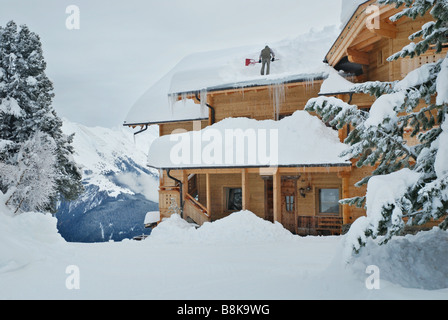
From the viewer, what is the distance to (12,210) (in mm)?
15406

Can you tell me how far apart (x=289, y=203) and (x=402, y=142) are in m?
9.88

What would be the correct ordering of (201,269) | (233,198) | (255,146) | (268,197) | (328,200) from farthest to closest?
(233,198) → (268,197) → (328,200) → (255,146) → (201,269)

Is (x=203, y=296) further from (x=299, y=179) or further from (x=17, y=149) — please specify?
(x=17, y=149)

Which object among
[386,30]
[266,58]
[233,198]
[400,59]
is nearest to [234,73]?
[266,58]

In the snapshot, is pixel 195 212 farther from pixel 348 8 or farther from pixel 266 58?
pixel 348 8

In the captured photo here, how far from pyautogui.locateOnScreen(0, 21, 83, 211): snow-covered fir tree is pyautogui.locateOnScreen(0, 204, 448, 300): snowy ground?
905 cm

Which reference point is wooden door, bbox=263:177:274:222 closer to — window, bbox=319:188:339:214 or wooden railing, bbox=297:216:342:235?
wooden railing, bbox=297:216:342:235

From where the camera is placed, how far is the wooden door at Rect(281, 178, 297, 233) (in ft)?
50.9

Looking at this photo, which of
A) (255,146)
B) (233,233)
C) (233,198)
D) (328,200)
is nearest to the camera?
(233,233)

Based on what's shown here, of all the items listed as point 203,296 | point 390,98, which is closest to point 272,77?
point 390,98

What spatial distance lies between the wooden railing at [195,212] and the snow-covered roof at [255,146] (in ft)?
6.00

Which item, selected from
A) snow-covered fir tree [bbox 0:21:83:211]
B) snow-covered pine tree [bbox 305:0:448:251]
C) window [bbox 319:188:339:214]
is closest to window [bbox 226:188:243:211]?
window [bbox 319:188:339:214]

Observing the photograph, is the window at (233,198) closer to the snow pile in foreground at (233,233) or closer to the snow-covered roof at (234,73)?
the snow-covered roof at (234,73)

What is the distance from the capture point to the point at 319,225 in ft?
48.1
